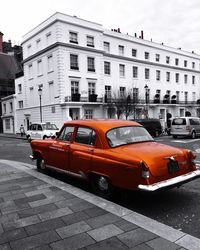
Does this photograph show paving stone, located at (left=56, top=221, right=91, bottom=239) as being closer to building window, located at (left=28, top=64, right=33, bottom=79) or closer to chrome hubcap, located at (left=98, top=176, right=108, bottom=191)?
chrome hubcap, located at (left=98, top=176, right=108, bottom=191)

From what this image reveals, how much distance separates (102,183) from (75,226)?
1.58 metres

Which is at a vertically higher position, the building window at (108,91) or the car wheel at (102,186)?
the building window at (108,91)

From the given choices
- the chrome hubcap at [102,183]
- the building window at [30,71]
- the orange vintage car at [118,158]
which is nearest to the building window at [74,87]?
the building window at [30,71]

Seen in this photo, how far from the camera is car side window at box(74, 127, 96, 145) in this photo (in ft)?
18.2

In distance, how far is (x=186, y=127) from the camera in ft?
65.3

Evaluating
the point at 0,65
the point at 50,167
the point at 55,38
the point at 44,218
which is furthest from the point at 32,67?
the point at 44,218

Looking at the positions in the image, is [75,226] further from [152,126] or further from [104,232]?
[152,126]

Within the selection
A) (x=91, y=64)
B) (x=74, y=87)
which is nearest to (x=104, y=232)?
(x=74, y=87)

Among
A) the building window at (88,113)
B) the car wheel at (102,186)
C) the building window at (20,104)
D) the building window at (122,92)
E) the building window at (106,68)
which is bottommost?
the car wheel at (102,186)

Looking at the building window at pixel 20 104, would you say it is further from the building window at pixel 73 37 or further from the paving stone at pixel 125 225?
the paving stone at pixel 125 225

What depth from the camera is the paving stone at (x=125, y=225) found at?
3.61 meters

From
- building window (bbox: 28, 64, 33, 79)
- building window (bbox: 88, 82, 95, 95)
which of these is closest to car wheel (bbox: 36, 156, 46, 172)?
building window (bbox: 88, 82, 95, 95)

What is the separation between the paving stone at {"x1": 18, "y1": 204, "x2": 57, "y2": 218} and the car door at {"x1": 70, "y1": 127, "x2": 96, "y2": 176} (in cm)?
121

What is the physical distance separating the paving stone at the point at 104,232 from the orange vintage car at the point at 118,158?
96cm
